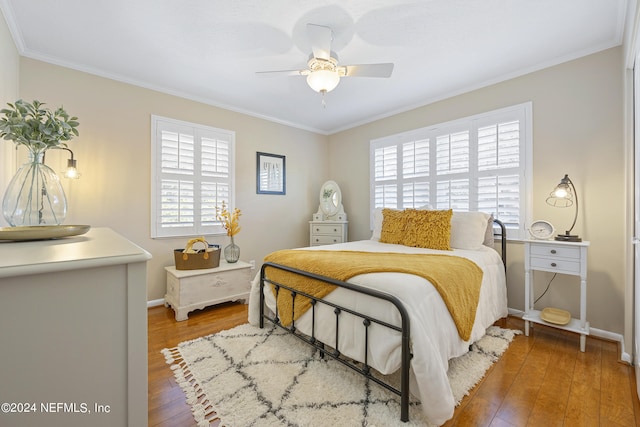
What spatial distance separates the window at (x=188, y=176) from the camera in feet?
10.6

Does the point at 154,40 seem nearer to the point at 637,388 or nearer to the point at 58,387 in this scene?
the point at 58,387

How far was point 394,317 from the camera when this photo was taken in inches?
58.9

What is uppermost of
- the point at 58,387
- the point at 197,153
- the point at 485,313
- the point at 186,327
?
the point at 197,153

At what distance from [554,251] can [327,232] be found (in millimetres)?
2708

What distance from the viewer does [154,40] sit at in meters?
2.34

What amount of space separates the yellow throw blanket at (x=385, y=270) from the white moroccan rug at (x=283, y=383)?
30cm

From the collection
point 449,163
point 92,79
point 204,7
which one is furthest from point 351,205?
point 92,79

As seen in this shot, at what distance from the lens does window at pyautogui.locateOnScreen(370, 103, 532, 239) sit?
2.88 m

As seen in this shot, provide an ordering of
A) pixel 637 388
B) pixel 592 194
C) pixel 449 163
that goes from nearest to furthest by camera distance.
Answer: pixel 637 388 → pixel 592 194 → pixel 449 163

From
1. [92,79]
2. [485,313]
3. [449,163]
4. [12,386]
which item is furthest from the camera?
[449,163]

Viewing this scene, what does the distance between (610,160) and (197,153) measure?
4169 millimetres

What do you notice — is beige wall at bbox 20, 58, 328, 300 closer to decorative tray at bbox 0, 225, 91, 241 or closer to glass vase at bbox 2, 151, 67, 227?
glass vase at bbox 2, 151, 67, 227

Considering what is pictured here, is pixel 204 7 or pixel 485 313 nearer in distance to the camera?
pixel 204 7

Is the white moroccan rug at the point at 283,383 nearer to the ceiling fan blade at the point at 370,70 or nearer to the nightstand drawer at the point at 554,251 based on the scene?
the nightstand drawer at the point at 554,251
